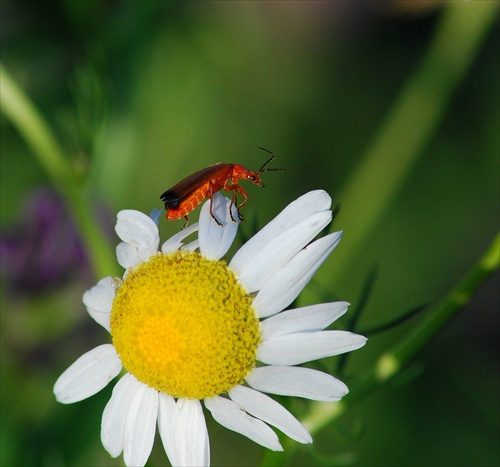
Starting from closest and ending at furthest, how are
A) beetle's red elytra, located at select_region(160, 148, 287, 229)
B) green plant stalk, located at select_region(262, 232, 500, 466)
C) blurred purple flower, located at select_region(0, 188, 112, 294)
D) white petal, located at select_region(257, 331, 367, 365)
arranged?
white petal, located at select_region(257, 331, 367, 365) < beetle's red elytra, located at select_region(160, 148, 287, 229) < green plant stalk, located at select_region(262, 232, 500, 466) < blurred purple flower, located at select_region(0, 188, 112, 294)

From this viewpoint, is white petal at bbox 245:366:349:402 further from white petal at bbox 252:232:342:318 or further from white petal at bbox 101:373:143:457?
white petal at bbox 101:373:143:457

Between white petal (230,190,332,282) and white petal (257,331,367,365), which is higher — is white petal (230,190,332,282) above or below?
above

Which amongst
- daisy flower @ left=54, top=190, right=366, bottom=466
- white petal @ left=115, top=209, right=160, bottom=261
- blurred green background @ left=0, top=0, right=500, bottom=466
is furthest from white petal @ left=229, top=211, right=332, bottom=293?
blurred green background @ left=0, top=0, right=500, bottom=466

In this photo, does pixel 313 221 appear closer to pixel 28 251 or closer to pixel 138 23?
pixel 28 251

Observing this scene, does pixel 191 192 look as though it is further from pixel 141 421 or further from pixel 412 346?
pixel 412 346

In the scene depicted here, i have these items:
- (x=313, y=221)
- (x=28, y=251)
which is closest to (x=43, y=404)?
(x=28, y=251)

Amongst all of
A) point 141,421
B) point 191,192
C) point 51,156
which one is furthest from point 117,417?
point 51,156

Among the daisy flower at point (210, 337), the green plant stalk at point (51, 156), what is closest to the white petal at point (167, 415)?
the daisy flower at point (210, 337)
